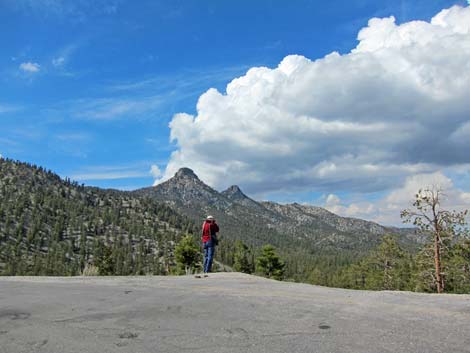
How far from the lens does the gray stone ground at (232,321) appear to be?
19.6 feet

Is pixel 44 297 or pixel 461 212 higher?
pixel 461 212

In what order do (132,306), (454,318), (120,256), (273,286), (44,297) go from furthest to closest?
(120,256), (273,286), (44,297), (132,306), (454,318)

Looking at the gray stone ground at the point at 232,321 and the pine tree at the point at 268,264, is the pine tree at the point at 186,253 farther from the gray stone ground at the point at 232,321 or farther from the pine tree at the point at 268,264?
the gray stone ground at the point at 232,321

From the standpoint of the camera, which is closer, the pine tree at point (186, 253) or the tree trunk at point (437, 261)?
the tree trunk at point (437, 261)

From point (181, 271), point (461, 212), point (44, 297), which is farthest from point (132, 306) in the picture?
point (181, 271)

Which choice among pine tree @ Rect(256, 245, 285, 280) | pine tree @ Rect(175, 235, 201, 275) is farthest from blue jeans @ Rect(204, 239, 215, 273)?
pine tree @ Rect(256, 245, 285, 280)

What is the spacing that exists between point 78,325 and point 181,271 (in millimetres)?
49663

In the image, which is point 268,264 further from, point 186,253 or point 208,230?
point 208,230

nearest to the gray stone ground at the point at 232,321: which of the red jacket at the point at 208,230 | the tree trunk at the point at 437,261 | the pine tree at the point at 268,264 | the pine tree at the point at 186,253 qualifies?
the red jacket at the point at 208,230

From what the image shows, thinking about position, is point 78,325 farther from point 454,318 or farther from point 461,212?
point 461,212

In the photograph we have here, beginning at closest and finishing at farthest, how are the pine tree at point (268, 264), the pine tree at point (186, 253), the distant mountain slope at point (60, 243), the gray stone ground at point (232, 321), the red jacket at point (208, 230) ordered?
the gray stone ground at point (232, 321), the red jacket at point (208, 230), the pine tree at point (186, 253), the pine tree at point (268, 264), the distant mountain slope at point (60, 243)

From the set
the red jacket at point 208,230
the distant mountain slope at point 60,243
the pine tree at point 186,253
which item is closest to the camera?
the red jacket at point 208,230

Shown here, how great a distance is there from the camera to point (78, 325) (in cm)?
730

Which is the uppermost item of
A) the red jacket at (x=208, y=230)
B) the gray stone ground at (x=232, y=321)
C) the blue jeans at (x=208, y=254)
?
the red jacket at (x=208, y=230)
